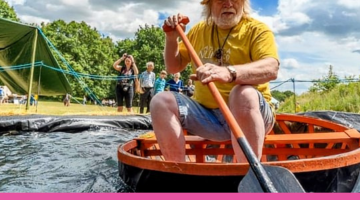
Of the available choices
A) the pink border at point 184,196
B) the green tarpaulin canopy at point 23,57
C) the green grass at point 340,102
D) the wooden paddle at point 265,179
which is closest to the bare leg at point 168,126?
the wooden paddle at point 265,179

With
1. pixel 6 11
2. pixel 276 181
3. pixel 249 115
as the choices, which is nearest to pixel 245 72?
pixel 249 115

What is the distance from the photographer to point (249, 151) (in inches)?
55.2

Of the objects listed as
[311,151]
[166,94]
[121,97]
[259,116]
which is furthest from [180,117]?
[121,97]

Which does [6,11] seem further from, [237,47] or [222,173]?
[222,173]

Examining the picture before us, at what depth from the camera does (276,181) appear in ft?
4.44

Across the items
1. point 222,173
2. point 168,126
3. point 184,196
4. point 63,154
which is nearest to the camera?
point 184,196

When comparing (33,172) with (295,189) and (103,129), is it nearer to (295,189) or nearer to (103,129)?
(295,189)

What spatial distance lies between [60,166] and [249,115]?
1599mm

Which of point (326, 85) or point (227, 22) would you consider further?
point (326, 85)

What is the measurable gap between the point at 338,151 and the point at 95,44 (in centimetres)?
3864

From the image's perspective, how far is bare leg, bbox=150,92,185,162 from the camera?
1790 millimetres

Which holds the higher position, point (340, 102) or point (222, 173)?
point (340, 102)

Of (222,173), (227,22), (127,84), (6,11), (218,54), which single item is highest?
(6,11)

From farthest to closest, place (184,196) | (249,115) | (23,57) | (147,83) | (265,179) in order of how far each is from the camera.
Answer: (23,57) → (147,83) → (249,115) → (265,179) → (184,196)
